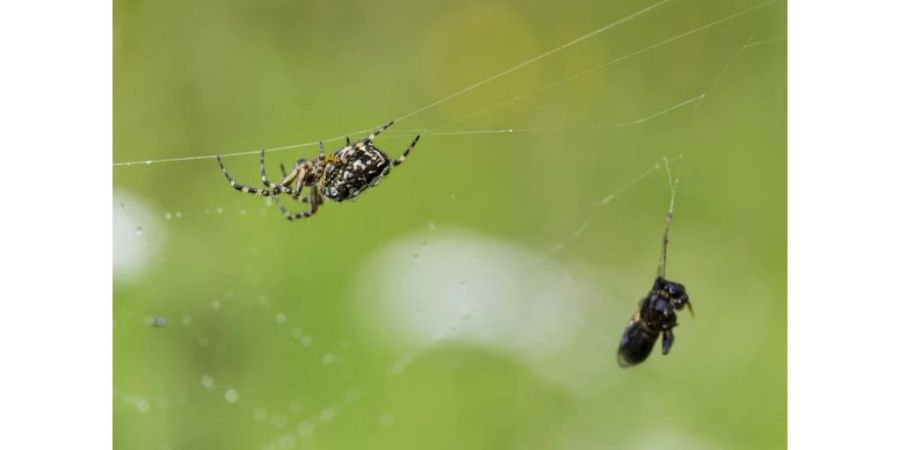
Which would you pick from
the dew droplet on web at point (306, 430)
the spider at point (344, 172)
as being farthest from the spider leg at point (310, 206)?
the dew droplet on web at point (306, 430)

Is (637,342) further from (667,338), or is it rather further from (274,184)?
(274,184)

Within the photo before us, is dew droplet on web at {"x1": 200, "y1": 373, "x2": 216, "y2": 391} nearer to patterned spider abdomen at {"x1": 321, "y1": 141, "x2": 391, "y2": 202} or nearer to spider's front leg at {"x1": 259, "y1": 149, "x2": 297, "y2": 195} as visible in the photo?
spider's front leg at {"x1": 259, "y1": 149, "x2": 297, "y2": 195}

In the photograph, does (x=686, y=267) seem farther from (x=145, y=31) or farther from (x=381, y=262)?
(x=145, y=31)

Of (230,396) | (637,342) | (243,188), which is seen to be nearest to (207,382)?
(230,396)

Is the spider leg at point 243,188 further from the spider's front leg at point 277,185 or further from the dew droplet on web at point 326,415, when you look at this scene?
the dew droplet on web at point 326,415
